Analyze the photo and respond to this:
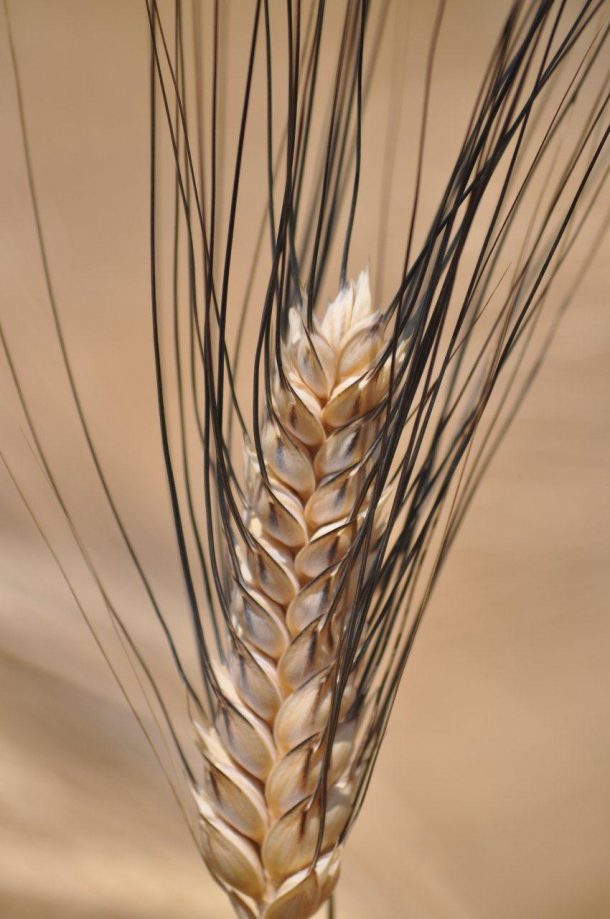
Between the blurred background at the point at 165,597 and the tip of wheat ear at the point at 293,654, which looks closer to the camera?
the tip of wheat ear at the point at 293,654

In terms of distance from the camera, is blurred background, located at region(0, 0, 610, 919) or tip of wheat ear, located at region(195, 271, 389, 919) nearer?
tip of wheat ear, located at region(195, 271, 389, 919)

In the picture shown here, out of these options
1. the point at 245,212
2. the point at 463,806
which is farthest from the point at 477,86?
the point at 463,806

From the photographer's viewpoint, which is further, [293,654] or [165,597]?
[165,597]

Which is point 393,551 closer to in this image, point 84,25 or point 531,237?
point 531,237

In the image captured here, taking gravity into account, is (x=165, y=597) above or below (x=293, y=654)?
above
